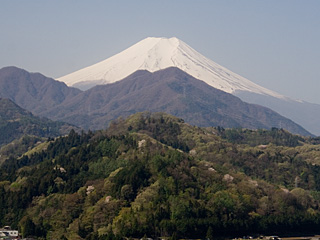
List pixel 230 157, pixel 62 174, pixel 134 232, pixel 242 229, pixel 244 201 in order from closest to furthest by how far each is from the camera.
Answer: pixel 134 232 < pixel 242 229 < pixel 244 201 < pixel 62 174 < pixel 230 157

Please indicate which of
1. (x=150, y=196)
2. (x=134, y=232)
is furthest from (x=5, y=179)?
(x=134, y=232)

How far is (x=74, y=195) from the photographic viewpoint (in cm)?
12650

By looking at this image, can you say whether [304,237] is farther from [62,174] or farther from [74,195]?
[62,174]

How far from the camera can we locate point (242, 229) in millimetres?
114562

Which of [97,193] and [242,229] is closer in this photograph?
[242,229]

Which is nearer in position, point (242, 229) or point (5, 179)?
point (242, 229)

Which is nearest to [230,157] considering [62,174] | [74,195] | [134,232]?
[62,174]

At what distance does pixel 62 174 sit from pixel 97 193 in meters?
18.8

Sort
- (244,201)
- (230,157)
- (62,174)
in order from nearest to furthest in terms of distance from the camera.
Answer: (244,201)
(62,174)
(230,157)

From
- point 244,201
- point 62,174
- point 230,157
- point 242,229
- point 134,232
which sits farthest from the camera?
point 230,157

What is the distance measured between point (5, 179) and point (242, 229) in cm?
5546

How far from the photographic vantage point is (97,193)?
125 metres

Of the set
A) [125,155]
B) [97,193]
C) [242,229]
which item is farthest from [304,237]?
[125,155]

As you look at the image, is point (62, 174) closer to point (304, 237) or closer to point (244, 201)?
point (244, 201)
